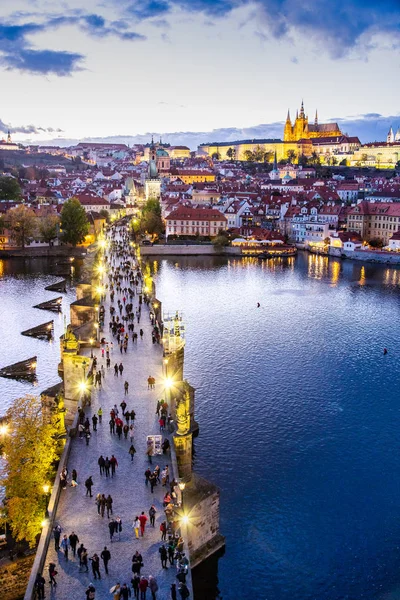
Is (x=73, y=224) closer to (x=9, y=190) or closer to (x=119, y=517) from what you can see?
(x=9, y=190)

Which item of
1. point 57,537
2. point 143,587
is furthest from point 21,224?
point 143,587

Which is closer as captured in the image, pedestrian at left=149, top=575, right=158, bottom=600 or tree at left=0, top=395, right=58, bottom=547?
pedestrian at left=149, top=575, right=158, bottom=600

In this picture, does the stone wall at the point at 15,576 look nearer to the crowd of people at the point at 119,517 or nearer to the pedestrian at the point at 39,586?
the crowd of people at the point at 119,517


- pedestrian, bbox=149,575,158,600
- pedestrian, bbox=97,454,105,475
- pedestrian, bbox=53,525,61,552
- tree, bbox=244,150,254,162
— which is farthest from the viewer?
tree, bbox=244,150,254,162

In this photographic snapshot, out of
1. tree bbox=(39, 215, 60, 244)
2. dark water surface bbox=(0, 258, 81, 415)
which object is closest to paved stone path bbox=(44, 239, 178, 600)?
dark water surface bbox=(0, 258, 81, 415)

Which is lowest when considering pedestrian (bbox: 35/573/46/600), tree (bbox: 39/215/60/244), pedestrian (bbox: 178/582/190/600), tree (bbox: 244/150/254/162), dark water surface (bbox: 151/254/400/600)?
dark water surface (bbox: 151/254/400/600)

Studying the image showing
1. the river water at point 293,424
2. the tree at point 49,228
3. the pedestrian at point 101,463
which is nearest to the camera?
the pedestrian at point 101,463

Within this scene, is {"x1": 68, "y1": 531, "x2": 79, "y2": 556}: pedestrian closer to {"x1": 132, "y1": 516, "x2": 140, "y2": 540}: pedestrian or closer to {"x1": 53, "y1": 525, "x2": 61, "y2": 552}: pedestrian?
{"x1": 53, "y1": 525, "x2": 61, "y2": 552}: pedestrian

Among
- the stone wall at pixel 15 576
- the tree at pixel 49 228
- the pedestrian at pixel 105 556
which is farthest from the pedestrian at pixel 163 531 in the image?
the tree at pixel 49 228
